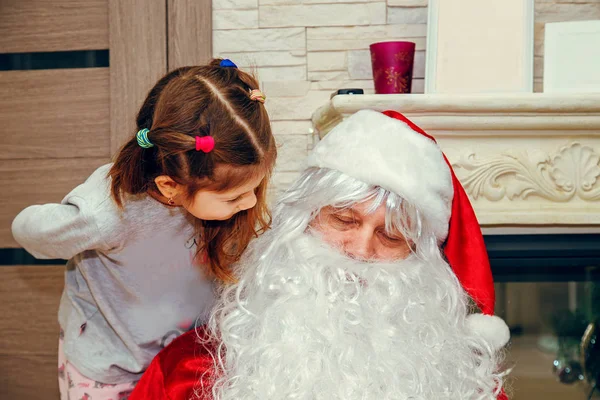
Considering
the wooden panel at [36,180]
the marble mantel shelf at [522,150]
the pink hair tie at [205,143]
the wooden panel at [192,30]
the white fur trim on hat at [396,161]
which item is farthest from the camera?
the wooden panel at [36,180]

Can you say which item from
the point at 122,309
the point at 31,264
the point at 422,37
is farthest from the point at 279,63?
the point at 31,264

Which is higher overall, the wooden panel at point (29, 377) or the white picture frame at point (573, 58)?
the white picture frame at point (573, 58)

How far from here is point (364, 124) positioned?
4.39ft

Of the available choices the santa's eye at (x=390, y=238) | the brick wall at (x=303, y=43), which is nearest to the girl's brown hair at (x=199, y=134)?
the santa's eye at (x=390, y=238)

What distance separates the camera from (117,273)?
1.42 meters

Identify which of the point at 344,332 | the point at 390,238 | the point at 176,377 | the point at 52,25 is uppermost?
the point at 52,25

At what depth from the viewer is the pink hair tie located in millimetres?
1152

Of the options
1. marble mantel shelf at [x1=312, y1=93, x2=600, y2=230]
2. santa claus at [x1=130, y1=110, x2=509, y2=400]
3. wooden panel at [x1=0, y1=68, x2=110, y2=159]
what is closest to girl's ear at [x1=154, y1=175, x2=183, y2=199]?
santa claus at [x1=130, y1=110, x2=509, y2=400]

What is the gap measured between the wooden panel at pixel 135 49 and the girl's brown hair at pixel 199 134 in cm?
64

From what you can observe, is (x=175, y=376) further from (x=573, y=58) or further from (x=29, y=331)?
(x=573, y=58)

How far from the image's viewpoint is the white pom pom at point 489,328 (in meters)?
1.29

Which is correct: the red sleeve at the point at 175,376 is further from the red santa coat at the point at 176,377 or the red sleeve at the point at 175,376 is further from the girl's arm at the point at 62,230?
the girl's arm at the point at 62,230

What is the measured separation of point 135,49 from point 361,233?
0.98 m

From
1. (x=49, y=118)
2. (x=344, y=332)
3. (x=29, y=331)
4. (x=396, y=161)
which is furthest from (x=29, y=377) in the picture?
(x=396, y=161)
